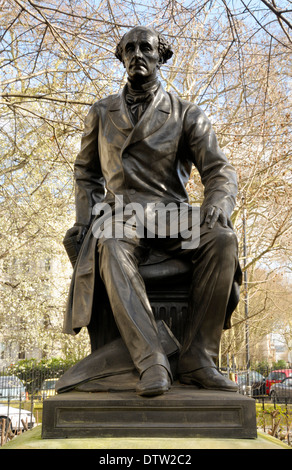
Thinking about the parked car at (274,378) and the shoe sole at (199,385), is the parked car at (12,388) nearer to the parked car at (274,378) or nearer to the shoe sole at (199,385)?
the parked car at (274,378)

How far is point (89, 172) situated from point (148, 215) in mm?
820

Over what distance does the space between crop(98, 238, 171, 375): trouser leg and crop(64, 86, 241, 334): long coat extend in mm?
340

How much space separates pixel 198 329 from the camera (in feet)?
10.9

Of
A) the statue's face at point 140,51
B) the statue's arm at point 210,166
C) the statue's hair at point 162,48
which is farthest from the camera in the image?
the statue's hair at point 162,48

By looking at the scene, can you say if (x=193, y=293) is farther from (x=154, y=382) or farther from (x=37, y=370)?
(x=37, y=370)

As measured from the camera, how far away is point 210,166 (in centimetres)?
383

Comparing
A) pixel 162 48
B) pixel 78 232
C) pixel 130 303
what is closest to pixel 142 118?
pixel 162 48

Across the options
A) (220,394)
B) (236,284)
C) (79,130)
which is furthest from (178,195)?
(79,130)

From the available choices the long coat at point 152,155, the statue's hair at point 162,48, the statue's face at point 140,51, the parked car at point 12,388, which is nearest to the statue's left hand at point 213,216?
the long coat at point 152,155

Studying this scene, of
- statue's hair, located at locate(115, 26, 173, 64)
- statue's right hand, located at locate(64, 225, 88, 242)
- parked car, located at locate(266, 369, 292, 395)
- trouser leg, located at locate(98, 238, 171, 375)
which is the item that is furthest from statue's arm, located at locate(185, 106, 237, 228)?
parked car, located at locate(266, 369, 292, 395)

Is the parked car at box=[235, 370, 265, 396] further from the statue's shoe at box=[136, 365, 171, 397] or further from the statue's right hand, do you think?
the statue's shoe at box=[136, 365, 171, 397]

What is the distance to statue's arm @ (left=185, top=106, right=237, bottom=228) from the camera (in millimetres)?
3533

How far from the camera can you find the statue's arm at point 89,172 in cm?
407
